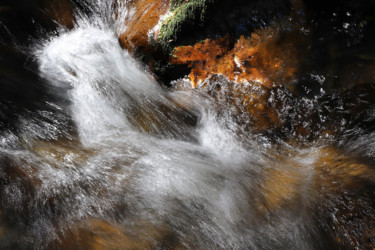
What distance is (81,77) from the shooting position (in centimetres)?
404

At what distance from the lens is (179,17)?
3861 mm

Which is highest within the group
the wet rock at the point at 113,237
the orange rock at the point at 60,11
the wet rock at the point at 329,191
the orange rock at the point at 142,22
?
the orange rock at the point at 142,22

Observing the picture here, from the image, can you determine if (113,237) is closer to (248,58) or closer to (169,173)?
(169,173)

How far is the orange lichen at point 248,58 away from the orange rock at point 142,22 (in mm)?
605

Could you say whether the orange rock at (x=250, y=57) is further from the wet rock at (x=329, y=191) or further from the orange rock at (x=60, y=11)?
the orange rock at (x=60, y=11)

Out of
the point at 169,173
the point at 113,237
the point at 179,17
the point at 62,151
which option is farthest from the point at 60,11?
the point at 113,237

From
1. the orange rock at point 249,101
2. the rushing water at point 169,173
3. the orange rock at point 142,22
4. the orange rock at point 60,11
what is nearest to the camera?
the rushing water at point 169,173

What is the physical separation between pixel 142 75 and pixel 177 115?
0.98 meters

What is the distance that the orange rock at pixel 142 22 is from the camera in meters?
4.12

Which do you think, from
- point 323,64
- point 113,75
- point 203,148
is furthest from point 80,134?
point 323,64

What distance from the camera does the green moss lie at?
147 inches

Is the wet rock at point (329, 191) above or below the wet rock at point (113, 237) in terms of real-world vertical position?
above

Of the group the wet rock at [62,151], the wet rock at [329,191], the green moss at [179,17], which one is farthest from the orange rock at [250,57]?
the wet rock at [62,151]

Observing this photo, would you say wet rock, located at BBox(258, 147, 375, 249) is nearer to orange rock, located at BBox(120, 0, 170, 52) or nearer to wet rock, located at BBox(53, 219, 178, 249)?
wet rock, located at BBox(53, 219, 178, 249)
